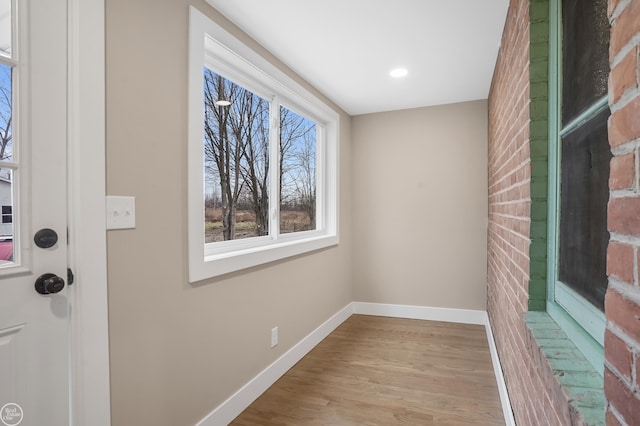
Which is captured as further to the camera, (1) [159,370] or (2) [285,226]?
(2) [285,226]

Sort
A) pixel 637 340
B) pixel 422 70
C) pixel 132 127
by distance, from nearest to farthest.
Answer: pixel 637 340, pixel 132 127, pixel 422 70

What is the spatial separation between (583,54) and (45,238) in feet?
5.92

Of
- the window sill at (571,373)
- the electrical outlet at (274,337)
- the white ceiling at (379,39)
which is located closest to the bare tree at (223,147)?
the white ceiling at (379,39)

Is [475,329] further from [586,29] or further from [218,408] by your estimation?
[586,29]

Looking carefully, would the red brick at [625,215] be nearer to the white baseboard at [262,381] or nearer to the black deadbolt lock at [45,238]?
the black deadbolt lock at [45,238]

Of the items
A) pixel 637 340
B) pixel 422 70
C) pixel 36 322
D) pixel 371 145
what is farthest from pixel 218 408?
pixel 371 145

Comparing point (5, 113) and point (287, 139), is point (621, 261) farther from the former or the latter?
point (287, 139)

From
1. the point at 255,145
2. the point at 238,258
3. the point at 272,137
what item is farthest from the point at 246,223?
the point at 272,137

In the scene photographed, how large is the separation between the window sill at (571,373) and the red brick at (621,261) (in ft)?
1.05

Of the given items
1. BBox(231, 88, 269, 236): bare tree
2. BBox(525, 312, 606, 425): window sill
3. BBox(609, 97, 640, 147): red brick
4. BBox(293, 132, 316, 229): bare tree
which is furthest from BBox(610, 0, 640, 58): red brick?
BBox(293, 132, 316, 229): bare tree

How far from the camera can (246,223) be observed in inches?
99.3

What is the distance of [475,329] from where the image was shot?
3.49 m

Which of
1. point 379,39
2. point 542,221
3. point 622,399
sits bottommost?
point 622,399

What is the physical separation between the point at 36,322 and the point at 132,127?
2.62ft
